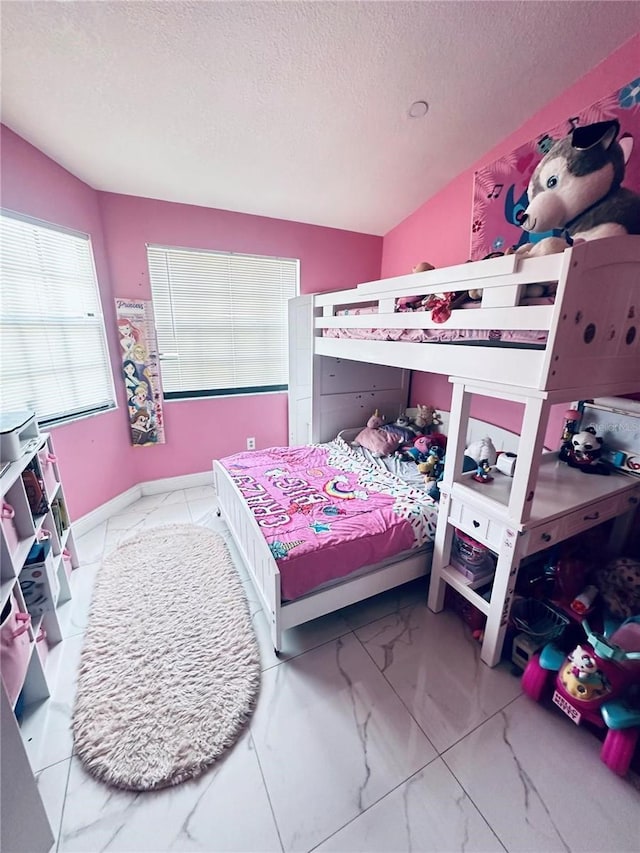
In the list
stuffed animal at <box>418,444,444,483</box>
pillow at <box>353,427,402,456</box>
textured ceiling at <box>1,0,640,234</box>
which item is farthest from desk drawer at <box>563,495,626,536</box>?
textured ceiling at <box>1,0,640,234</box>

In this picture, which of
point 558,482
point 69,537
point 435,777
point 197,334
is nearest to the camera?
point 435,777

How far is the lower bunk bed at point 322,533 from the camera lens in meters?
1.58

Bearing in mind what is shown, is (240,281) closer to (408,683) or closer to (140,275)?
(140,275)

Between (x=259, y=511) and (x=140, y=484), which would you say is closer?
(x=259, y=511)

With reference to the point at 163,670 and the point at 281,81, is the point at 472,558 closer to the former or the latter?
the point at 163,670

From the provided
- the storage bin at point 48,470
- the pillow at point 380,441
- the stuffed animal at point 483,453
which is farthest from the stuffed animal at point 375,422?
the storage bin at point 48,470

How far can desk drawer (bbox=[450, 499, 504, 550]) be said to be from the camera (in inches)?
58.9

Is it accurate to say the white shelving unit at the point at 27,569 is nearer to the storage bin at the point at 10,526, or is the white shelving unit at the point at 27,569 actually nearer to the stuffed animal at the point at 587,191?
the storage bin at the point at 10,526

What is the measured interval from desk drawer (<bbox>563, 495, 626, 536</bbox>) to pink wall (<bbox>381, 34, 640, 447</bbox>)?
538 millimetres

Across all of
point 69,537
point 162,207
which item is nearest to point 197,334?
point 162,207

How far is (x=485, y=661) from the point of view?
160cm

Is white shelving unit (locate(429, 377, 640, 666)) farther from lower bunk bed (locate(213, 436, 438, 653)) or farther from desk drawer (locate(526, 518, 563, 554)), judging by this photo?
lower bunk bed (locate(213, 436, 438, 653))

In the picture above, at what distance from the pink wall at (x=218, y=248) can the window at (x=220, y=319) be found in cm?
10

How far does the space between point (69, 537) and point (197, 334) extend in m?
1.85
